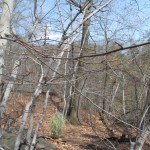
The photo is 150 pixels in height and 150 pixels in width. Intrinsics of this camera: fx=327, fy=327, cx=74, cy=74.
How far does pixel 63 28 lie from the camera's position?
411cm

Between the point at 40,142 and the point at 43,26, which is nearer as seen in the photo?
the point at 43,26

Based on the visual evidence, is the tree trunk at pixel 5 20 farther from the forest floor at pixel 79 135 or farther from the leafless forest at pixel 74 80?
the forest floor at pixel 79 135

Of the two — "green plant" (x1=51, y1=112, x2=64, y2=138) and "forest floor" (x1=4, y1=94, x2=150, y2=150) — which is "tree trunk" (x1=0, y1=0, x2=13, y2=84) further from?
"green plant" (x1=51, y1=112, x2=64, y2=138)

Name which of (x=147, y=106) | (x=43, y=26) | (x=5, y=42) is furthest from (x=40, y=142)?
(x=5, y=42)

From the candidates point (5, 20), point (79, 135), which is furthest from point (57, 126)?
point (5, 20)

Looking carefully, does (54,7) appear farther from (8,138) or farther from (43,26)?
(8,138)

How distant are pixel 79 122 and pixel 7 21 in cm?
1308

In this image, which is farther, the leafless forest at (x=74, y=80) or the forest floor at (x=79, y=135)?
the forest floor at (x=79, y=135)

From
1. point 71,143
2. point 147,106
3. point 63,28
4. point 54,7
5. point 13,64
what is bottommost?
point 71,143

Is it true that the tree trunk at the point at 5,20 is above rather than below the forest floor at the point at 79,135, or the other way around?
above

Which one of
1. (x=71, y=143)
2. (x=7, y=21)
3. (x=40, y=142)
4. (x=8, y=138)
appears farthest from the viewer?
(x=71, y=143)

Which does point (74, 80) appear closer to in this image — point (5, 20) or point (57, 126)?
point (5, 20)

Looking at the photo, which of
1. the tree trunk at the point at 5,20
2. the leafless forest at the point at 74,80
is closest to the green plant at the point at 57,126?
the leafless forest at the point at 74,80

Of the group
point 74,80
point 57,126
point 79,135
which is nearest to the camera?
point 74,80
